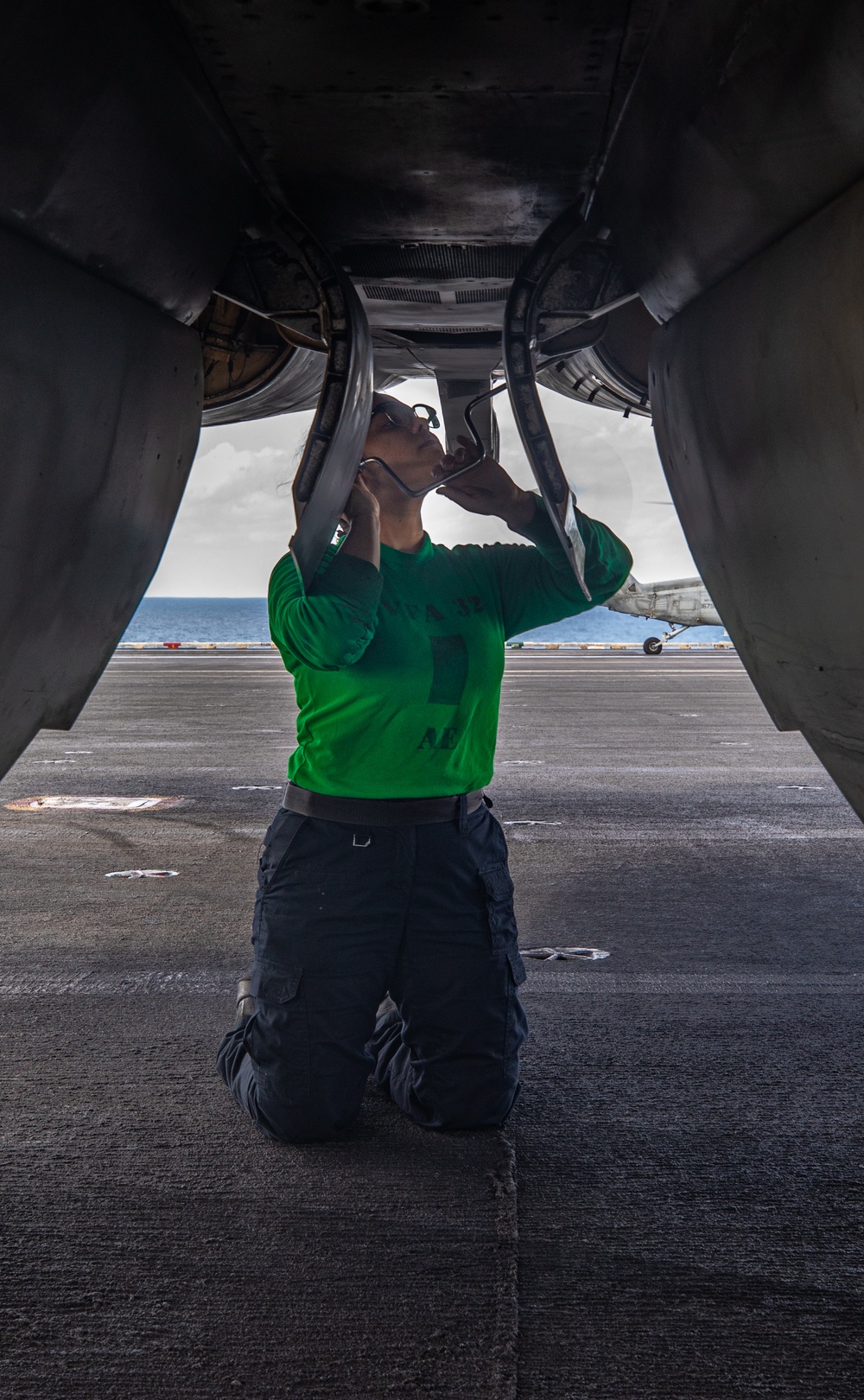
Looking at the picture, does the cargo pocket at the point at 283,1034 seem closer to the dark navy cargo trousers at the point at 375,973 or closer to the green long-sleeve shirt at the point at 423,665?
the dark navy cargo trousers at the point at 375,973

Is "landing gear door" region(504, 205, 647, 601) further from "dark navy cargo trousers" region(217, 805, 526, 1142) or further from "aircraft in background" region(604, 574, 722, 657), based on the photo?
"aircraft in background" region(604, 574, 722, 657)

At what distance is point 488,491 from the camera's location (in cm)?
257

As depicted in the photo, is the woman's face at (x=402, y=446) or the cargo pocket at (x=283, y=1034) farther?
the woman's face at (x=402, y=446)

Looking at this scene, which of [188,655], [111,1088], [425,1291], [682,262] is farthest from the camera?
[188,655]

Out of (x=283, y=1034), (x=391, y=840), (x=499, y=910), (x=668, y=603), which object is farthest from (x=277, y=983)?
(x=668, y=603)

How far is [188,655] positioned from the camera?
28.8 metres

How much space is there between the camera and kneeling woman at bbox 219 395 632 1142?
241cm

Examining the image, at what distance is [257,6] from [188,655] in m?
28.2

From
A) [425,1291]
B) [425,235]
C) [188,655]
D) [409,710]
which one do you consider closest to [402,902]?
[409,710]

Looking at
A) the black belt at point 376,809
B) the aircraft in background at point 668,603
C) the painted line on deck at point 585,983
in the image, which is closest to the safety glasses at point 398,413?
the black belt at point 376,809

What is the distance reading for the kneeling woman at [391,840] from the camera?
241 cm

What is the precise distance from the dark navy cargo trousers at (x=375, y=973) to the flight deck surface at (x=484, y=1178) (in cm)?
10

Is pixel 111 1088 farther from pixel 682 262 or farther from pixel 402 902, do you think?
pixel 682 262

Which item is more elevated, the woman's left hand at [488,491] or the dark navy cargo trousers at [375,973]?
the woman's left hand at [488,491]
